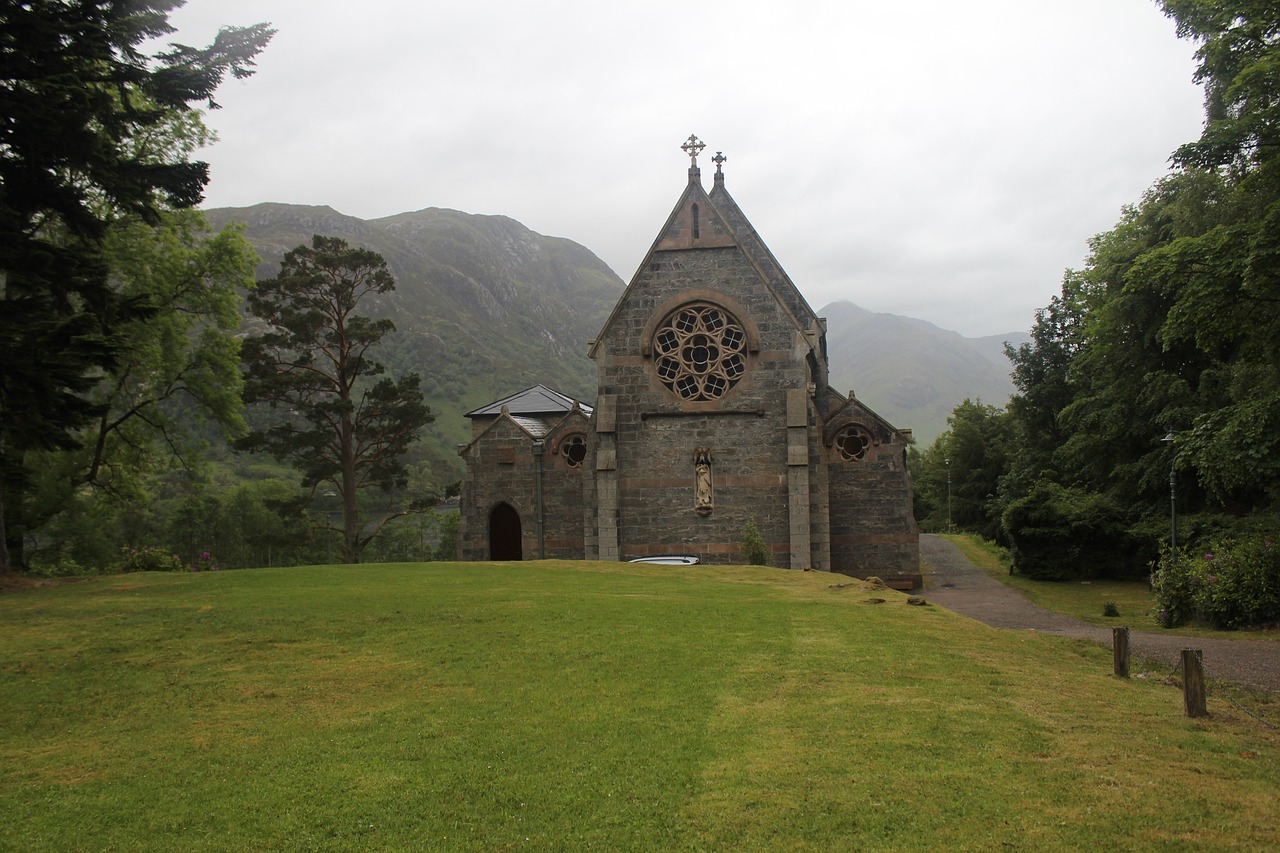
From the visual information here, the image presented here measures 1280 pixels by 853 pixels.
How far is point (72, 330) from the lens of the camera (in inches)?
515

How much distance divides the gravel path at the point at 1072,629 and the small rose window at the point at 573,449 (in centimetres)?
1182

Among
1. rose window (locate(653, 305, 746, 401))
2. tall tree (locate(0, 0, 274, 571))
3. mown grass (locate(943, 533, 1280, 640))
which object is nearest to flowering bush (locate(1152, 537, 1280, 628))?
mown grass (locate(943, 533, 1280, 640))

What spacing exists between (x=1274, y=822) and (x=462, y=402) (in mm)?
125590

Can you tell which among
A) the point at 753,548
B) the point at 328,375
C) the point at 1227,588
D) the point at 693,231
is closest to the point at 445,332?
the point at 328,375

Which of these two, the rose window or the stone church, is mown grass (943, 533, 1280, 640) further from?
the rose window

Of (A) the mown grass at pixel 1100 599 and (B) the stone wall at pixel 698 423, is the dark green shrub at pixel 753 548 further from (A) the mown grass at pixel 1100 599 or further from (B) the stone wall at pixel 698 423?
(A) the mown grass at pixel 1100 599

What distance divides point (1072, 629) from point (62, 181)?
20725 mm

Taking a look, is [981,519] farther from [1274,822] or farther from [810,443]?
[1274,822]

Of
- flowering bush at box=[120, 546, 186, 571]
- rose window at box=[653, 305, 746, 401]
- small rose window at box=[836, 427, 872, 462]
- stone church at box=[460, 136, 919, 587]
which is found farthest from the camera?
small rose window at box=[836, 427, 872, 462]

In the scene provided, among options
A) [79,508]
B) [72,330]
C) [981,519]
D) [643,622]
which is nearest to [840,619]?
[643,622]

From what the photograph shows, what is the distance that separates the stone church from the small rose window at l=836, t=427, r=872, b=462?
0.04 meters

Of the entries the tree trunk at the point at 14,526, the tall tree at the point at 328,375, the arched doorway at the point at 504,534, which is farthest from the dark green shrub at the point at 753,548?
the tree trunk at the point at 14,526

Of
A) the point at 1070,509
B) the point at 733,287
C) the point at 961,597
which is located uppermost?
the point at 733,287

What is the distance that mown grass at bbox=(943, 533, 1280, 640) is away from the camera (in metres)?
18.8
